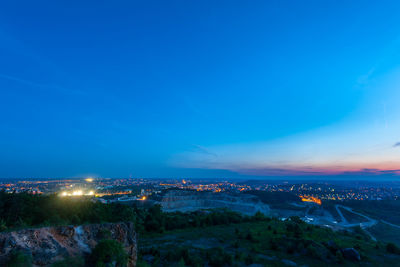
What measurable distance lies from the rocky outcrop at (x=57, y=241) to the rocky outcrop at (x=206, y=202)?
7290 centimetres

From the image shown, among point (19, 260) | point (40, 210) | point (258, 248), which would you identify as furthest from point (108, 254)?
point (258, 248)

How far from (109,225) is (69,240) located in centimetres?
232

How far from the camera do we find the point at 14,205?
2088 centimetres

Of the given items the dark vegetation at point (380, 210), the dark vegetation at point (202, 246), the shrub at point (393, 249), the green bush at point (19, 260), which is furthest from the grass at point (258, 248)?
the dark vegetation at point (380, 210)

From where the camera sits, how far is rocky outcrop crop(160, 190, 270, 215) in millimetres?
88375

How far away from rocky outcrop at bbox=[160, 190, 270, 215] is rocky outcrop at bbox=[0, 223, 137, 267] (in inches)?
2870

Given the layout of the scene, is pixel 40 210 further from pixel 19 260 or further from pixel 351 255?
pixel 351 255

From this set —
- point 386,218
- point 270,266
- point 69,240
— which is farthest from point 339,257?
point 386,218

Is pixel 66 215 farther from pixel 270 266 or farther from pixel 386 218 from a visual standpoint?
pixel 386 218

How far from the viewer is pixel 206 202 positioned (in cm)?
9919

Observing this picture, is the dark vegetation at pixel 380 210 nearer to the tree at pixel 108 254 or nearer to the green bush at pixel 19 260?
the tree at pixel 108 254

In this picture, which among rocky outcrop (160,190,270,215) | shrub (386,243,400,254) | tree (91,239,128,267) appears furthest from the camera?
rocky outcrop (160,190,270,215)

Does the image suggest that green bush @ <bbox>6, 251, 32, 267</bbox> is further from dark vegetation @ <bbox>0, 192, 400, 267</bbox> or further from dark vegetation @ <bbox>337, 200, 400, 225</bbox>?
dark vegetation @ <bbox>337, 200, 400, 225</bbox>

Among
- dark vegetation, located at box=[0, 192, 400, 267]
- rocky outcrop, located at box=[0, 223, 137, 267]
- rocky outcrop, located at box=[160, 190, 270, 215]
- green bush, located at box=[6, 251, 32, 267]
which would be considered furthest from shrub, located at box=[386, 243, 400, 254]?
rocky outcrop, located at box=[160, 190, 270, 215]
